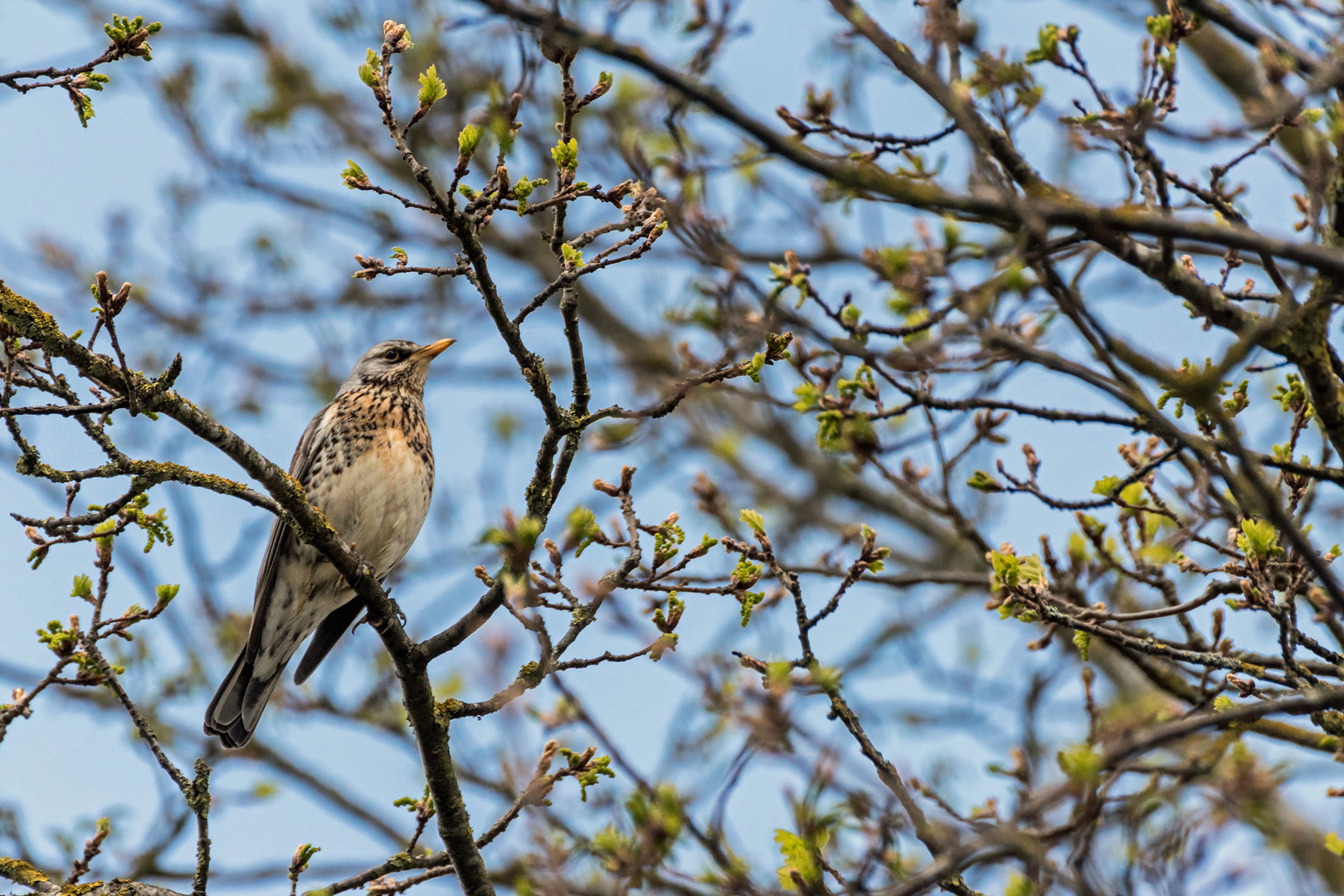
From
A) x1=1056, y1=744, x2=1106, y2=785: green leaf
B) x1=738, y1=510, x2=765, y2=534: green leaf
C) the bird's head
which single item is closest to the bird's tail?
the bird's head

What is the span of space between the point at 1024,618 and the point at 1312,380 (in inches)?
→ 46.9

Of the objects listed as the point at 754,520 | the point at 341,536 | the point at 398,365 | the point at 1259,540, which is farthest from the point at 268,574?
the point at 1259,540

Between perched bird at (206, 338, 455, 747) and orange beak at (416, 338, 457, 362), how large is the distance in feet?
1.86

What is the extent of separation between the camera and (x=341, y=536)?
20.1 feet

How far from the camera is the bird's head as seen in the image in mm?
7297

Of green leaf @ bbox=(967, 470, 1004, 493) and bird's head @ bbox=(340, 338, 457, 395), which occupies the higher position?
bird's head @ bbox=(340, 338, 457, 395)

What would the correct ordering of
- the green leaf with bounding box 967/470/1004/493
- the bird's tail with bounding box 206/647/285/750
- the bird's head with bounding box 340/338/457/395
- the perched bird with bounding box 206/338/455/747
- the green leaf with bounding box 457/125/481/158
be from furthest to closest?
the bird's head with bounding box 340/338/457/395 < the perched bird with bounding box 206/338/455/747 < the bird's tail with bounding box 206/647/285/750 < the green leaf with bounding box 967/470/1004/493 < the green leaf with bounding box 457/125/481/158

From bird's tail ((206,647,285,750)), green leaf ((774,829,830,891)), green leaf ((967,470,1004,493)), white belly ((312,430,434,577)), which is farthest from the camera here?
white belly ((312,430,434,577))

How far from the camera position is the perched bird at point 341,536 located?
6207mm

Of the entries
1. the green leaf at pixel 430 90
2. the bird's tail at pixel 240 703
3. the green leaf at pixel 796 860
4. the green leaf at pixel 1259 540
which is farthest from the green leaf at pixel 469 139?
the bird's tail at pixel 240 703

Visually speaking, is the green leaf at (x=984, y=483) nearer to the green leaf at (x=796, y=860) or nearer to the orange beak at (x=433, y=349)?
the green leaf at (x=796, y=860)

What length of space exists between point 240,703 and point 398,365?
2.21 m

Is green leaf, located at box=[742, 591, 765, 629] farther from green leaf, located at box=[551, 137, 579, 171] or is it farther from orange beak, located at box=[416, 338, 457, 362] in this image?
orange beak, located at box=[416, 338, 457, 362]

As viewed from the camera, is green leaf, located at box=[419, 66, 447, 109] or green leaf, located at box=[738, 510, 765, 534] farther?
green leaf, located at box=[738, 510, 765, 534]
